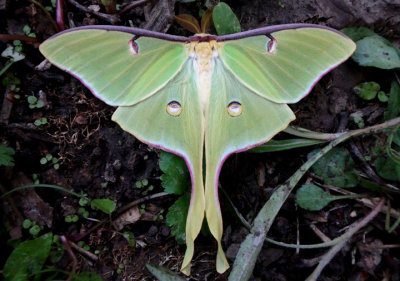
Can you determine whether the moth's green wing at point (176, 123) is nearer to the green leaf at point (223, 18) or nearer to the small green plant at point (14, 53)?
the green leaf at point (223, 18)

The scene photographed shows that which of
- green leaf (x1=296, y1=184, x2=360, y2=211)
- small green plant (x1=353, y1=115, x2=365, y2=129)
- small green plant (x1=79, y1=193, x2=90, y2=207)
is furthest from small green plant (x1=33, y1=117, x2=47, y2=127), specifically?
small green plant (x1=353, y1=115, x2=365, y2=129)

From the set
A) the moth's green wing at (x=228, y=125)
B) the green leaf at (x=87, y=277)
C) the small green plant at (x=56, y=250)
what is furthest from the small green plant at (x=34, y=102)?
the moth's green wing at (x=228, y=125)

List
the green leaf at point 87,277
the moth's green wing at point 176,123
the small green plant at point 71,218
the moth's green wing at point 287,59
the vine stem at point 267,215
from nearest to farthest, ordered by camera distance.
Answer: the moth's green wing at point 287,59 < the moth's green wing at point 176,123 < the vine stem at point 267,215 < the green leaf at point 87,277 < the small green plant at point 71,218

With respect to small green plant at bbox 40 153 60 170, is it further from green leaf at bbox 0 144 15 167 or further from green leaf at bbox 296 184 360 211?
green leaf at bbox 296 184 360 211

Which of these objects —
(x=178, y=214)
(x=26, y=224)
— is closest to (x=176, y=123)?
(x=178, y=214)

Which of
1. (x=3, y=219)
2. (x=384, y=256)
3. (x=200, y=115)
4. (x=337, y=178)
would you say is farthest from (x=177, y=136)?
(x=384, y=256)

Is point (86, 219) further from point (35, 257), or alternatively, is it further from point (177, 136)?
point (177, 136)
